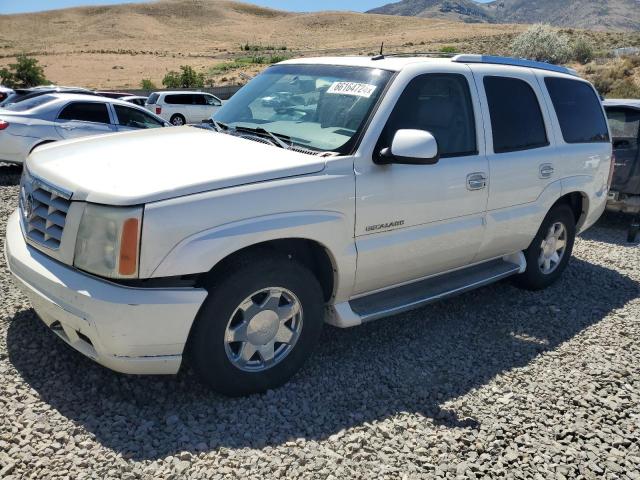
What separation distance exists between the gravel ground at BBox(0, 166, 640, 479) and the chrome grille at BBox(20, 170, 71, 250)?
2.76 feet

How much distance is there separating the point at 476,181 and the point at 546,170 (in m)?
1.00

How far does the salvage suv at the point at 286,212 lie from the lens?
2910mm

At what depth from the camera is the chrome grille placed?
309 cm

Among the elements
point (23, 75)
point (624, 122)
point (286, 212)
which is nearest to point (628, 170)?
point (624, 122)

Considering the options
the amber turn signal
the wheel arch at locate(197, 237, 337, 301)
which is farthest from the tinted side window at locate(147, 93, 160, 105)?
the amber turn signal

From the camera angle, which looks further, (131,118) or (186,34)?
(186,34)

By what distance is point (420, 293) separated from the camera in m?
4.10

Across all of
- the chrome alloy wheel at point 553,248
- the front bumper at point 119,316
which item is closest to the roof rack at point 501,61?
the chrome alloy wheel at point 553,248

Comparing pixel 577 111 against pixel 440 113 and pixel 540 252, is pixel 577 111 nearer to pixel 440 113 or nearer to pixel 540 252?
pixel 540 252

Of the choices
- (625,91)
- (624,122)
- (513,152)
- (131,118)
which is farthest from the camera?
(625,91)

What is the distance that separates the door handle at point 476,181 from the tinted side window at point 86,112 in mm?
7994

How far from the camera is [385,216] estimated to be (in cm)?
366

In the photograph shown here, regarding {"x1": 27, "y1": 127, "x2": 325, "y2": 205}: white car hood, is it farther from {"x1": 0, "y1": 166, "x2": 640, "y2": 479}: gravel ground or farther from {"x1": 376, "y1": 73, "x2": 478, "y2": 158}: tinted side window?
{"x1": 0, "y1": 166, "x2": 640, "y2": 479}: gravel ground

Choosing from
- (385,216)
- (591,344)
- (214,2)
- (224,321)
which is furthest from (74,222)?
(214,2)
